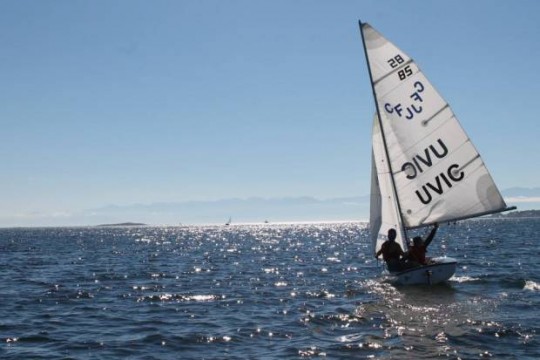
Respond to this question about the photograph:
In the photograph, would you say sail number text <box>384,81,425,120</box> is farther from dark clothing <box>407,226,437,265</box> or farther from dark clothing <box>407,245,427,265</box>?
dark clothing <box>407,245,427,265</box>

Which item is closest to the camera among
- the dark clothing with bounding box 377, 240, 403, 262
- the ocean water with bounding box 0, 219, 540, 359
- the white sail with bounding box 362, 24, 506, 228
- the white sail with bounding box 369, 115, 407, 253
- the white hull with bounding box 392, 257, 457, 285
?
the ocean water with bounding box 0, 219, 540, 359

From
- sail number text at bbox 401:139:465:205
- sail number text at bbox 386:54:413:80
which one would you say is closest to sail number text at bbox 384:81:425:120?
sail number text at bbox 386:54:413:80

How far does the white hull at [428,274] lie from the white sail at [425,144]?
5.86 feet

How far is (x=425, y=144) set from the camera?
23328 millimetres

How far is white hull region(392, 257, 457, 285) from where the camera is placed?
2369cm

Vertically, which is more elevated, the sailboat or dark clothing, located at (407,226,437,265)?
the sailboat

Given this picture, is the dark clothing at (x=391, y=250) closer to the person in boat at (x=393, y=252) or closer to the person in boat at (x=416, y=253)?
the person in boat at (x=393, y=252)

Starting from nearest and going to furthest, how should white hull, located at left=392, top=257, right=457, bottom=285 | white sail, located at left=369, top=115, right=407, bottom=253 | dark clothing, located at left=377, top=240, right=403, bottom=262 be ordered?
1. white hull, located at left=392, top=257, right=457, bottom=285
2. dark clothing, located at left=377, top=240, right=403, bottom=262
3. white sail, located at left=369, top=115, right=407, bottom=253

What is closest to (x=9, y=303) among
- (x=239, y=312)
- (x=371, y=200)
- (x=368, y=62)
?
(x=239, y=312)

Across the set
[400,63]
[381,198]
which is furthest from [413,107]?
[381,198]

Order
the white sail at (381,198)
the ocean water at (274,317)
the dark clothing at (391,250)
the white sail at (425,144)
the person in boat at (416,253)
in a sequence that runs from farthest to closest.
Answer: the white sail at (381,198), the dark clothing at (391,250), the person in boat at (416,253), the white sail at (425,144), the ocean water at (274,317)

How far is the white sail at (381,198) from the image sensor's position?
83.4 ft

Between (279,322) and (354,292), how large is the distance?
6896 mm

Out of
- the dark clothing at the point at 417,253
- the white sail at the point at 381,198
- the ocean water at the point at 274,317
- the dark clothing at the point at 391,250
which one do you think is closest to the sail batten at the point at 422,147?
the dark clothing at the point at 417,253
